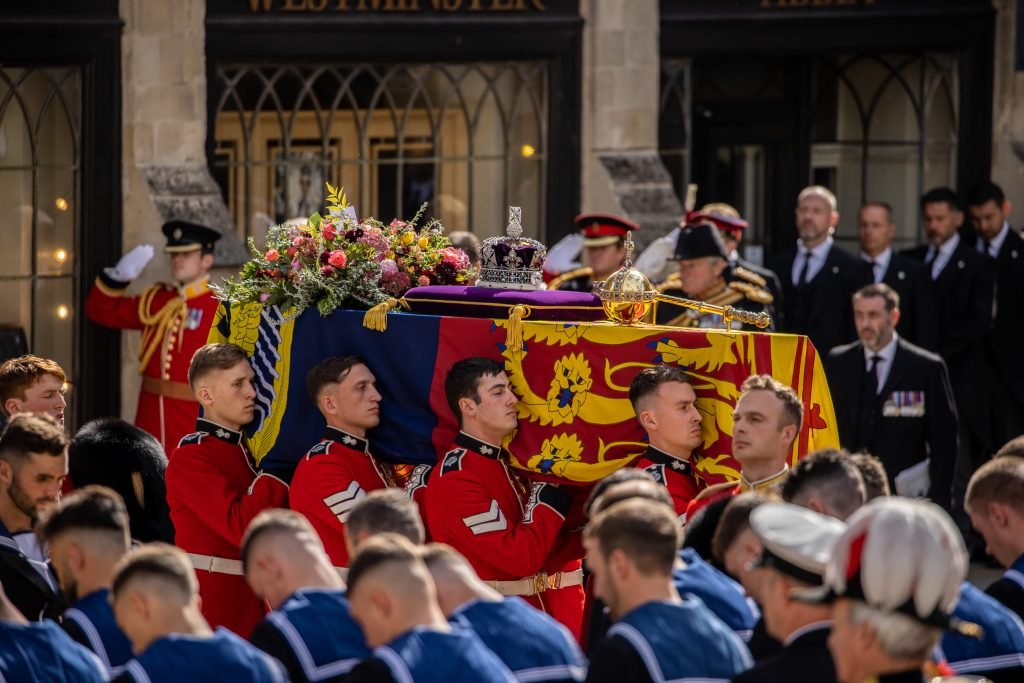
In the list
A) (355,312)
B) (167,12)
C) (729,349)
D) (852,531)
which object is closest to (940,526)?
(852,531)

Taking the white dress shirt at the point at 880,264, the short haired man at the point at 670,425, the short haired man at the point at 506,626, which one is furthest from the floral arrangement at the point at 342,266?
the white dress shirt at the point at 880,264

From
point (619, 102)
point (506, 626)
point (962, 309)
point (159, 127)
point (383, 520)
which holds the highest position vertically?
point (619, 102)

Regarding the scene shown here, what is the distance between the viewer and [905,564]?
4.11 m

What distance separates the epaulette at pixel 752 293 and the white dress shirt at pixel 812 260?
1.43 metres

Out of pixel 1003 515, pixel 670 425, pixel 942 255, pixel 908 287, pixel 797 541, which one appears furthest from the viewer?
pixel 942 255

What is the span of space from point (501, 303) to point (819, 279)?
458 centimetres

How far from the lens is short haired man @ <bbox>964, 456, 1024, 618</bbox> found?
568 centimetres

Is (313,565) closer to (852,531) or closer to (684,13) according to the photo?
(852,531)

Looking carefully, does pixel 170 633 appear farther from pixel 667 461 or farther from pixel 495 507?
pixel 667 461

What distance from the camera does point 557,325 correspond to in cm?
727

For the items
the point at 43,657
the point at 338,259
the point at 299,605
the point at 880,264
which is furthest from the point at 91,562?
the point at 880,264

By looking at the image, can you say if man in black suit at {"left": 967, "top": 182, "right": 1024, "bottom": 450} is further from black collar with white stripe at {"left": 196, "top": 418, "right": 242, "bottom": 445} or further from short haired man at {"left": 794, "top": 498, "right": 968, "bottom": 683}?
short haired man at {"left": 794, "top": 498, "right": 968, "bottom": 683}

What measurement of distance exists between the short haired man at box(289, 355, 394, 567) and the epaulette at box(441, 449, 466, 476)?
363mm

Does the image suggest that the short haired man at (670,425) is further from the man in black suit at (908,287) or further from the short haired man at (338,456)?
the man in black suit at (908,287)
